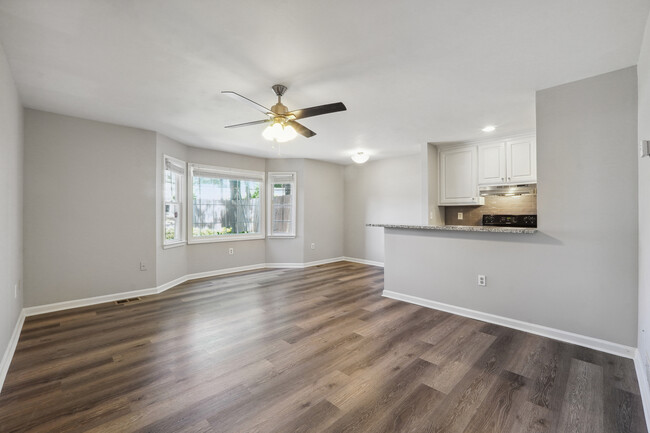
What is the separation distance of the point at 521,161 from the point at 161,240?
18.6ft

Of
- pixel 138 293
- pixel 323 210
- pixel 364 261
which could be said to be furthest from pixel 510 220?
pixel 138 293

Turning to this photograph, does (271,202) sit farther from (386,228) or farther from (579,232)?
(579,232)

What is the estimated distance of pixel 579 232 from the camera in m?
2.58

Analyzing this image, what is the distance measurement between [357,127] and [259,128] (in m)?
1.44

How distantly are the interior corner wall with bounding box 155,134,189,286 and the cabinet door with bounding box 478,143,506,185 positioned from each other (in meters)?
5.14

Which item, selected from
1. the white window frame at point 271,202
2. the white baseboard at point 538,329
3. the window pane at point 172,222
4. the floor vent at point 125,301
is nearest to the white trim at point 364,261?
the white window frame at point 271,202

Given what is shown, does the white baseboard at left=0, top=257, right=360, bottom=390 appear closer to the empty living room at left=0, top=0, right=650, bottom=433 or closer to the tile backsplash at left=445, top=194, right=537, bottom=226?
the empty living room at left=0, top=0, right=650, bottom=433

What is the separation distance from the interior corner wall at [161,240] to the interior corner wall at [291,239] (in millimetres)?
1855

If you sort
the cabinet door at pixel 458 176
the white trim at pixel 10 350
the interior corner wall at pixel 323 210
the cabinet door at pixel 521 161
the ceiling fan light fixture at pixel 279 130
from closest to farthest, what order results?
the white trim at pixel 10 350, the ceiling fan light fixture at pixel 279 130, the cabinet door at pixel 521 161, the cabinet door at pixel 458 176, the interior corner wall at pixel 323 210

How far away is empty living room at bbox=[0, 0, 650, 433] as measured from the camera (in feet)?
5.79

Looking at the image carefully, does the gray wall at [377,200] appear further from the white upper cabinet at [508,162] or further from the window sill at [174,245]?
the window sill at [174,245]

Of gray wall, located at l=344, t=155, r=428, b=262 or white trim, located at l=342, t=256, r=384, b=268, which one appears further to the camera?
white trim, located at l=342, t=256, r=384, b=268

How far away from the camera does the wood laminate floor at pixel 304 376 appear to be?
163 cm

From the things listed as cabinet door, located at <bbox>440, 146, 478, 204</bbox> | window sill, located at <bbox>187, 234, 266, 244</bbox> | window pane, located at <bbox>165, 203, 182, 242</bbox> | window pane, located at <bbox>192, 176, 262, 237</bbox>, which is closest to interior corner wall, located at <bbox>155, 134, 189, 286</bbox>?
window pane, located at <bbox>165, 203, 182, 242</bbox>
